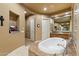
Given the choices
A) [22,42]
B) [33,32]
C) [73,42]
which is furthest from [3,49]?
[73,42]

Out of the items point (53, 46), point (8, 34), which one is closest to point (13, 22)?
point (8, 34)

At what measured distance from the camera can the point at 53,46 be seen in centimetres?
157

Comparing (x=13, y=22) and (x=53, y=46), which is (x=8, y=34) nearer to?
(x=13, y=22)

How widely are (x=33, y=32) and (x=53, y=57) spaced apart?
1.44 ft

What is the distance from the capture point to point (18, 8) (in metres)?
1.48

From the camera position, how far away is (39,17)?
1.58m

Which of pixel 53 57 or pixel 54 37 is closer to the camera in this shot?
pixel 53 57

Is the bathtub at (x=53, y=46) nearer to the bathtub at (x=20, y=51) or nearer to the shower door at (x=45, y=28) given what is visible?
the shower door at (x=45, y=28)

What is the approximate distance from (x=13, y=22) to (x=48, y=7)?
0.50 metres

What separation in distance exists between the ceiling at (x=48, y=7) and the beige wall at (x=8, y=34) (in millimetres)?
128

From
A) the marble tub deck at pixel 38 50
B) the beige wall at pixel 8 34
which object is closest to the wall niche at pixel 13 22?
the beige wall at pixel 8 34

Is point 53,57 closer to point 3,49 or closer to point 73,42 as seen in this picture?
point 73,42

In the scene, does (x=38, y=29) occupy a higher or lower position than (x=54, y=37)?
higher

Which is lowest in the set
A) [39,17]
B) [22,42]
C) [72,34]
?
[22,42]
